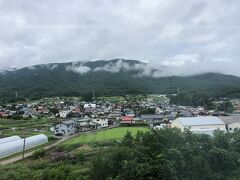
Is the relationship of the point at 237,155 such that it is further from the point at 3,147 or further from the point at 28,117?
the point at 28,117

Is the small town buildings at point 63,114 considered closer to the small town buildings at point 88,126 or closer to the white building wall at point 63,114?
the white building wall at point 63,114

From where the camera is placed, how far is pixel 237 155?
47.2 ft

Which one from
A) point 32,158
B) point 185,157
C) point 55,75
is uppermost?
point 55,75

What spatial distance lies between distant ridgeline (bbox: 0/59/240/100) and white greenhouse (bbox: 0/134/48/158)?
161ft

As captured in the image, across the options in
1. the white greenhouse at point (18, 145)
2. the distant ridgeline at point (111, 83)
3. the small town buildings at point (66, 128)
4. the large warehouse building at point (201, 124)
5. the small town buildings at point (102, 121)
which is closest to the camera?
the white greenhouse at point (18, 145)

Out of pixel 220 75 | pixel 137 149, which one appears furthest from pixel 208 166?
pixel 220 75

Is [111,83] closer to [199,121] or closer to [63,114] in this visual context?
[63,114]

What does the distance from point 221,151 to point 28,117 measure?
36.3 metres

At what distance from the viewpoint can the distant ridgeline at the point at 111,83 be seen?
274ft

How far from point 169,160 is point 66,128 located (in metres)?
23.2

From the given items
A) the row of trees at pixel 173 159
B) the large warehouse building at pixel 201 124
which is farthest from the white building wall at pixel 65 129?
the row of trees at pixel 173 159

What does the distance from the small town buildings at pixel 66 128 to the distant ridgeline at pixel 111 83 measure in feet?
135

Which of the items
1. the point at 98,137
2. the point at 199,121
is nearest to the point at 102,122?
the point at 98,137

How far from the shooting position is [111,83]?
99000mm
